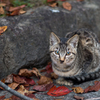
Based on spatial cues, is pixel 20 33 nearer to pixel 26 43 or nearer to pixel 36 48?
pixel 26 43

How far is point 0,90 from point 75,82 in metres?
1.34

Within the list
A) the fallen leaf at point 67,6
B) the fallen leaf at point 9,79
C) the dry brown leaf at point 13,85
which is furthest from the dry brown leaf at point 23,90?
the fallen leaf at point 67,6

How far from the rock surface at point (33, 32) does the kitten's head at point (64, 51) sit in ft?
→ 2.10

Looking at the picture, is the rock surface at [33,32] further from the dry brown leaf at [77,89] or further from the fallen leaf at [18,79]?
the dry brown leaf at [77,89]

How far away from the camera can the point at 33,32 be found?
347cm

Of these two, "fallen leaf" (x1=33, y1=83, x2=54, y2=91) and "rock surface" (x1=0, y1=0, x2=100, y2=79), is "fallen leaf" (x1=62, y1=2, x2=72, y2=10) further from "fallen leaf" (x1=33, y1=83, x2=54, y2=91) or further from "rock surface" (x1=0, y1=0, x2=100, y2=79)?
"fallen leaf" (x1=33, y1=83, x2=54, y2=91)

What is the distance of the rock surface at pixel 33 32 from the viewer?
305 cm

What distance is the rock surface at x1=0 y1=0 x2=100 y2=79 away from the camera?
3051 millimetres

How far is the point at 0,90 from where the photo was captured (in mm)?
2736

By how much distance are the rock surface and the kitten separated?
558 millimetres

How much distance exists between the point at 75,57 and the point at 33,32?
3.56ft

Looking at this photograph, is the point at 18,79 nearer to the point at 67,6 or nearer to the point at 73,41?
the point at 73,41

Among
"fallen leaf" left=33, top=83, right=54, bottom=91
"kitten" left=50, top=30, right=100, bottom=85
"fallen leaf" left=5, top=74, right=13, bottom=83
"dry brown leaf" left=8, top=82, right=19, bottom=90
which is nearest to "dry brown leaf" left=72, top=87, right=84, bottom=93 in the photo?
"kitten" left=50, top=30, right=100, bottom=85

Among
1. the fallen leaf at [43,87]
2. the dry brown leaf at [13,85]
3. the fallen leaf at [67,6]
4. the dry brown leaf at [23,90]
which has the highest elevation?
the fallen leaf at [67,6]
